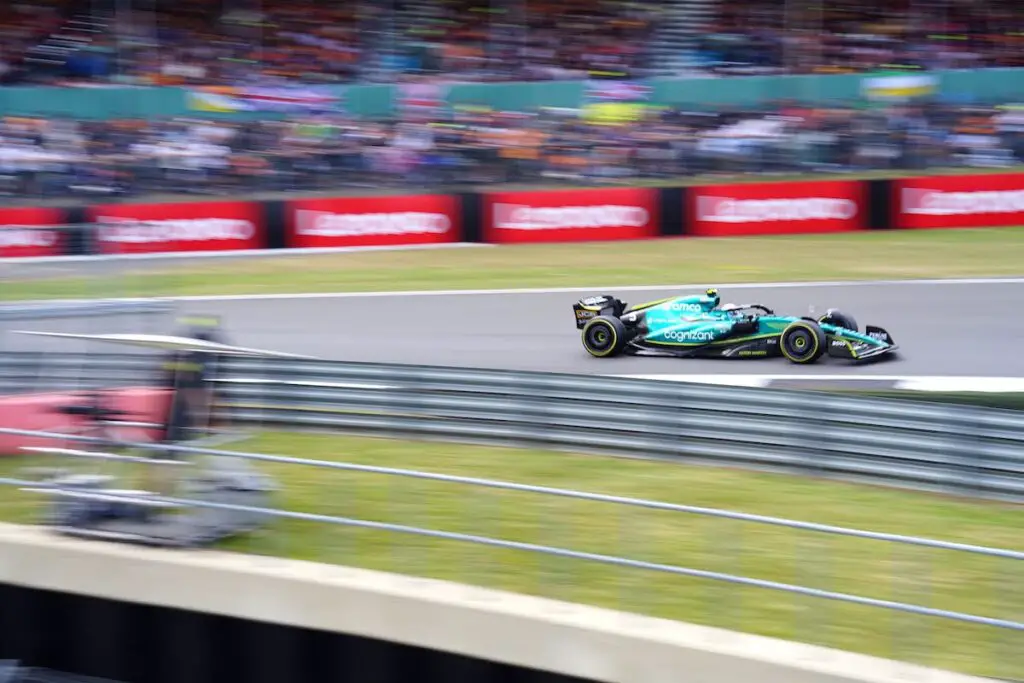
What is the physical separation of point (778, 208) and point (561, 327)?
6184 mm

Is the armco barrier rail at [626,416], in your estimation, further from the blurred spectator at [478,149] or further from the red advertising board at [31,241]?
the blurred spectator at [478,149]

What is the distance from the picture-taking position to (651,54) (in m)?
22.1

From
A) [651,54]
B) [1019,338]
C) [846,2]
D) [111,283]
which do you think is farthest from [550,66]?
[111,283]

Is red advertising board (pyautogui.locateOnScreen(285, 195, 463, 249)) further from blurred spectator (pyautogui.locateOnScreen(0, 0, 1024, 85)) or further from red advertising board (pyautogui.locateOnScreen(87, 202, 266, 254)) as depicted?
blurred spectator (pyautogui.locateOnScreen(0, 0, 1024, 85))

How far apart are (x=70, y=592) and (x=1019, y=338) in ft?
33.4

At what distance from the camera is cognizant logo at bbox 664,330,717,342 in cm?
1242

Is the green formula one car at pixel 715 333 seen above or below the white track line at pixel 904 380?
Result: above

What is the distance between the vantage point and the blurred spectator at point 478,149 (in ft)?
62.6

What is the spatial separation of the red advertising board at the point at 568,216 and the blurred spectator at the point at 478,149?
16.0 inches

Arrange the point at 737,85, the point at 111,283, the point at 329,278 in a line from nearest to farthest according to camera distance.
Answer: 1. the point at 111,283
2. the point at 329,278
3. the point at 737,85

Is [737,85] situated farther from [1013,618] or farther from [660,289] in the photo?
[1013,618]

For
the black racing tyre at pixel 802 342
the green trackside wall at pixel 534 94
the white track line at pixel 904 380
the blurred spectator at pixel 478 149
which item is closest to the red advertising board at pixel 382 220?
the blurred spectator at pixel 478 149

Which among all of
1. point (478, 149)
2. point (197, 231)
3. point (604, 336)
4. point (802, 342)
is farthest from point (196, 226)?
point (802, 342)

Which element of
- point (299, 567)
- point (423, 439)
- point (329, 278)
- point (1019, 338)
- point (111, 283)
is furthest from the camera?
point (329, 278)
